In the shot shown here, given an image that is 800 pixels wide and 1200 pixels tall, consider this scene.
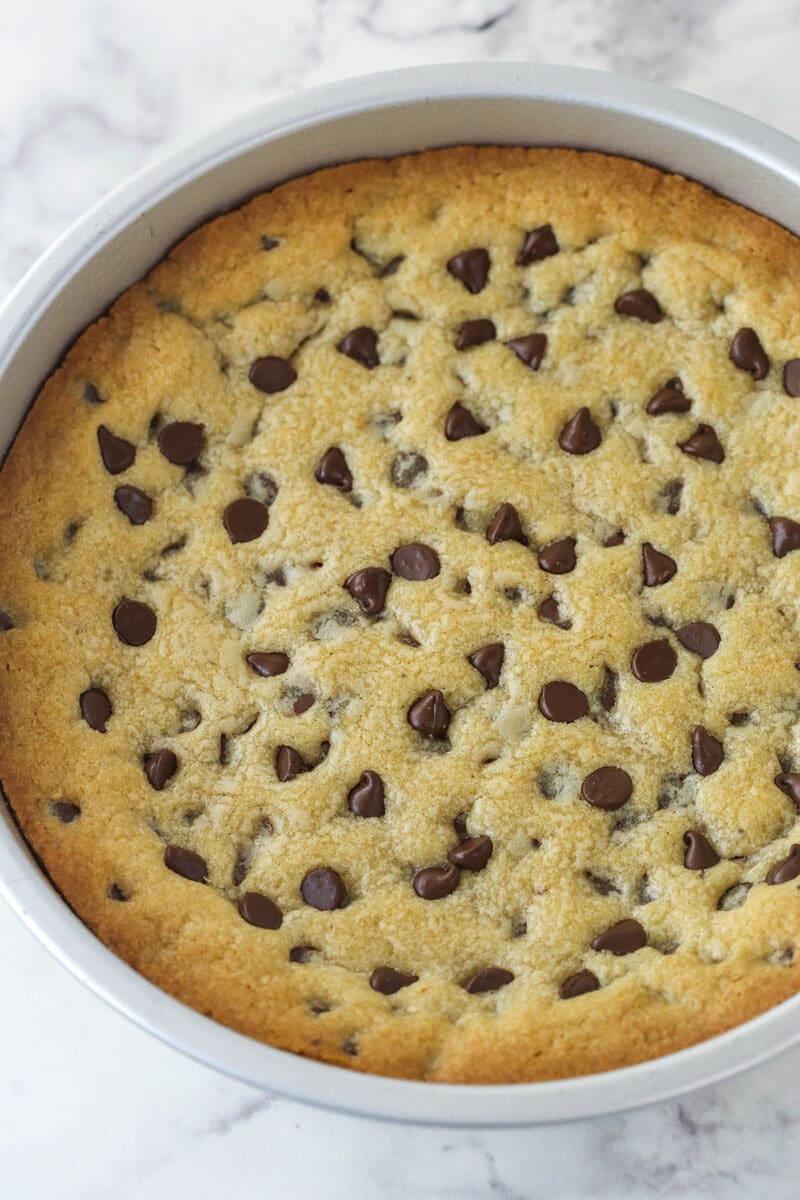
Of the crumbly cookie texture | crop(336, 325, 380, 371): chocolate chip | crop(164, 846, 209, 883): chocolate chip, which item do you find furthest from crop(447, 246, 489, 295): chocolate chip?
crop(164, 846, 209, 883): chocolate chip

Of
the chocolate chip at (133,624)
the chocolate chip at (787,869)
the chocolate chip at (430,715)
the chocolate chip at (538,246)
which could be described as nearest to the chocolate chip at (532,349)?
the chocolate chip at (538,246)

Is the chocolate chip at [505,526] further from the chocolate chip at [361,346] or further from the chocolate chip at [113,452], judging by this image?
the chocolate chip at [113,452]

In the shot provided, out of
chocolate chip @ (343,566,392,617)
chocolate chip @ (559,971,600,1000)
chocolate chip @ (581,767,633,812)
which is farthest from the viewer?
chocolate chip @ (343,566,392,617)

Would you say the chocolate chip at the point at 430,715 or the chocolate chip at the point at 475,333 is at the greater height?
the chocolate chip at the point at 475,333

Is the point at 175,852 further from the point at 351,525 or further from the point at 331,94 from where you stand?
the point at 331,94

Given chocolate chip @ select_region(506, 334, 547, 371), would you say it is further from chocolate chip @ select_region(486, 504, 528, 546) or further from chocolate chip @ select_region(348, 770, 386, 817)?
chocolate chip @ select_region(348, 770, 386, 817)

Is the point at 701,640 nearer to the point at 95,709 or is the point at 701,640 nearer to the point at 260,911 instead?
the point at 260,911

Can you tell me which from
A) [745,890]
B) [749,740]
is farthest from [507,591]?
[745,890]
